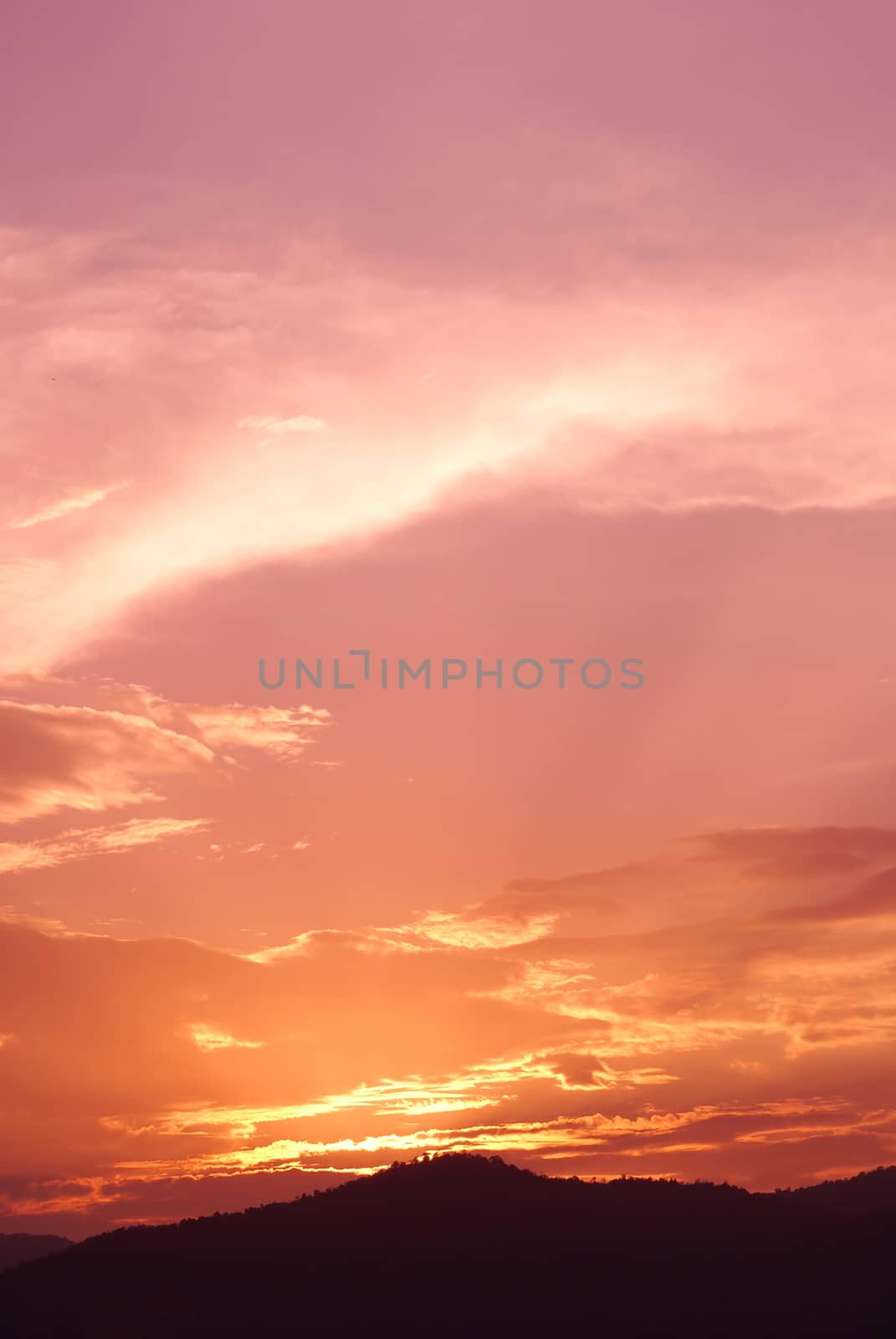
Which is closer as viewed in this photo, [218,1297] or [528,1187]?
[218,1297]

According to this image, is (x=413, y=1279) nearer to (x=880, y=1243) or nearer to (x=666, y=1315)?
(x=666, y=1315)

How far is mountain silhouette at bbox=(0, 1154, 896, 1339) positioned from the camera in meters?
105

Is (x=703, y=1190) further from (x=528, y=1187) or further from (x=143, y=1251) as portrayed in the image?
(x=143, y=1251)

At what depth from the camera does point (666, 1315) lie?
342 feet

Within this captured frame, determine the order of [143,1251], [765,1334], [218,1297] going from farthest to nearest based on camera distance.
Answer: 1. [143,1251]
2. [218,1297]
3. [765,1334]

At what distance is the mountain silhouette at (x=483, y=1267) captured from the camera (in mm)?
105312

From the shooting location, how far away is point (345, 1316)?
10725 cm

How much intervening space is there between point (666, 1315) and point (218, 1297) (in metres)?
36.8

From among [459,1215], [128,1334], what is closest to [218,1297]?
[128,1334]

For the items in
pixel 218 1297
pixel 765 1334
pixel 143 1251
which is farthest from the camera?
pixel 143 1251

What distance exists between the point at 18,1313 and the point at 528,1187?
4721 cm

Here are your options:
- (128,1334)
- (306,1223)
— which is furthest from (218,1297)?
(306,1223)

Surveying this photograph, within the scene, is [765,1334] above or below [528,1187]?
below

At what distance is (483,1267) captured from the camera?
4449 inches
